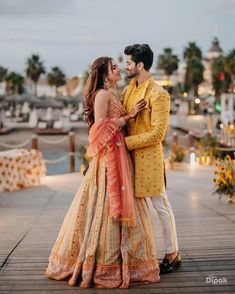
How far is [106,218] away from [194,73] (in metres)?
71.9

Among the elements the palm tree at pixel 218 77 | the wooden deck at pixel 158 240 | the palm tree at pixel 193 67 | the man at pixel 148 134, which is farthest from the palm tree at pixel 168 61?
the man at pixel 148 134

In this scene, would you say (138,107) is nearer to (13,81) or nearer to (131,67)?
(131,67)

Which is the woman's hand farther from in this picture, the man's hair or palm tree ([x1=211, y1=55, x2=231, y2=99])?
palm tree ([x1=211, y1=55, x2=231, y2=99])

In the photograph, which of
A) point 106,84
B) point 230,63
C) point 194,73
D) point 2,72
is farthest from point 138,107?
point 2,72

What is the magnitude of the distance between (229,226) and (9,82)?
78.6 m

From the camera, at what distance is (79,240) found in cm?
427

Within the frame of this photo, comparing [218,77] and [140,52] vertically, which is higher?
[218,77]

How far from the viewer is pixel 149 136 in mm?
4270

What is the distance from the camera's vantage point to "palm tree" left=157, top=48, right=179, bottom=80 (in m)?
76.6

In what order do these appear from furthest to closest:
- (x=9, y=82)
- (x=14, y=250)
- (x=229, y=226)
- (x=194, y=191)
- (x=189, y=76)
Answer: (x=9, y=82) < (x=189, y=76) < (x=194, y=191) < (x=229, y=226) < (x=14, y=250)

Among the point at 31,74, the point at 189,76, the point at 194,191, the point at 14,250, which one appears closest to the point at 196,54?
the point at 189,76

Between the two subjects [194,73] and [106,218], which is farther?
[194,73]

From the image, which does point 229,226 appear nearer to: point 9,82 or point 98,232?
point 98,232

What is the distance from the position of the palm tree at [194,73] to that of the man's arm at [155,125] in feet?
235
